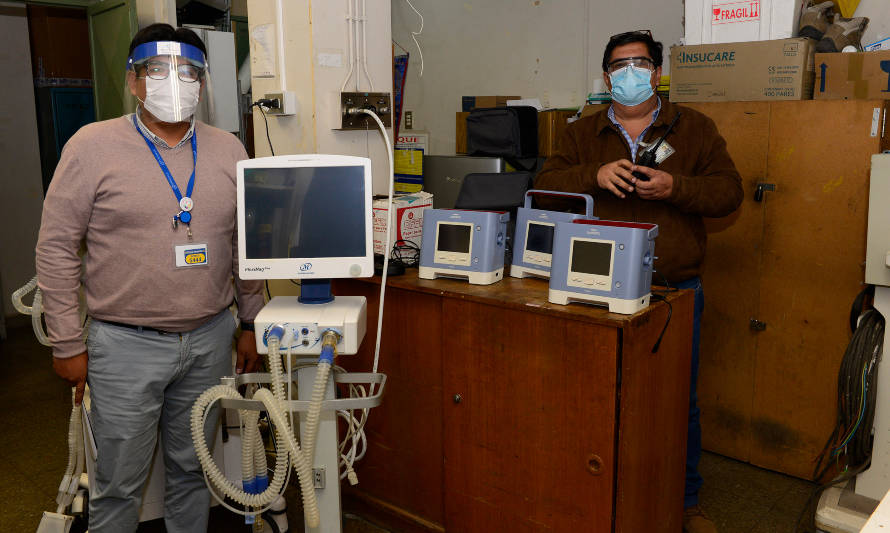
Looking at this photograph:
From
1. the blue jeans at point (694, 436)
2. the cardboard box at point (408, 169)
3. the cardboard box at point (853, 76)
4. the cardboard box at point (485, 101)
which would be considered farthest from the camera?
the cardboard box at point (485, 101)

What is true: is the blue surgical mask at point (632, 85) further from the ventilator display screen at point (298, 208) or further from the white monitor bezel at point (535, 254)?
the ventilator display screen at point (298, 208)

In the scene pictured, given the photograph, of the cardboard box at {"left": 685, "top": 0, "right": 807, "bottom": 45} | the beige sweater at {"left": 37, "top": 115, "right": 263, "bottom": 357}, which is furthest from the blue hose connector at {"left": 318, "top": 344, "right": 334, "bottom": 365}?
the cardboard box at {"left": 685, "top": 0, "right": 807, "bottom": 45}

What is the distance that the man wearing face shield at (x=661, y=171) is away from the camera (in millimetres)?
2338

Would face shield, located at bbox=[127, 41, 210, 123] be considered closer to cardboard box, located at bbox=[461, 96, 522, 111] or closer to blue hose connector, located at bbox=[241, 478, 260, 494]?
blue hose connector, located at bbox=[241, 478, 260, 494]

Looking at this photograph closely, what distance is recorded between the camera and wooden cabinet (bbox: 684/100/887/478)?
2750 millimetres

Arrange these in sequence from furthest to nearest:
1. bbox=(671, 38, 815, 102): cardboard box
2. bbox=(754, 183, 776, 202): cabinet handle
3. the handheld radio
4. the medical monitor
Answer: bbox=(754, 183, 776, 202): cabinet handle → bbox=(671, 38, 815, 102): cardboard box → the handheld radio → the medical monitor

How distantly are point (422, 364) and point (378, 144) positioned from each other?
3.46ft

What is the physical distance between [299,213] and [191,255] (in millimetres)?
422

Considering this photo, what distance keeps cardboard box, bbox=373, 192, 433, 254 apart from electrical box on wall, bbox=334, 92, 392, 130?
34 cm

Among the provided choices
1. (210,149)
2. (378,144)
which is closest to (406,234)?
(378,144)

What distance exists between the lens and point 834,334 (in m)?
2.83

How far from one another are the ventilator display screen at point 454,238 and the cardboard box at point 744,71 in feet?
4.41

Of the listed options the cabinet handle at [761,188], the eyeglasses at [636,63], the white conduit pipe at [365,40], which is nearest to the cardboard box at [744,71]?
the cabinet handle at [761,188]

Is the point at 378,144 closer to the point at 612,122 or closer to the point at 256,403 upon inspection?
the point at 612,122
